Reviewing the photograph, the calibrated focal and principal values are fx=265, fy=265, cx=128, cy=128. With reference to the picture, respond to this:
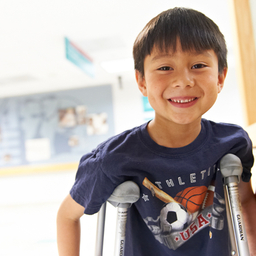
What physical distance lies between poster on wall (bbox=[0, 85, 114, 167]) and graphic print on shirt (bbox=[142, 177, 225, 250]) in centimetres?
632

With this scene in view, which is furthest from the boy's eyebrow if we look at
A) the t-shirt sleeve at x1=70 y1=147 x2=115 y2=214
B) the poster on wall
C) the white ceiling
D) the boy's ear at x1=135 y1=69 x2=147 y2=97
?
the poster on wall

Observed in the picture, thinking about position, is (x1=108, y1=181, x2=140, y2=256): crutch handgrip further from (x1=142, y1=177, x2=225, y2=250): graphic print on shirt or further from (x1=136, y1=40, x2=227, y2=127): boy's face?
(x1=136, y1=40, x2=227, y2=127): boy's face

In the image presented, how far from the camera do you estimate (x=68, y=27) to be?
13.5ft

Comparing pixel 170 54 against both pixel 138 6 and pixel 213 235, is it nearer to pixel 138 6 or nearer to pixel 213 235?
pixel 213 235

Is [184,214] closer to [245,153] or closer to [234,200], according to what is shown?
[234,200]

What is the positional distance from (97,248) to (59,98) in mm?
6640

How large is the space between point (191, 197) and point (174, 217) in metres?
0.09

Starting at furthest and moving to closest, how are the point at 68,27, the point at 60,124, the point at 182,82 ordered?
the point at 60,124, the point at 68,27, the point at 182,82

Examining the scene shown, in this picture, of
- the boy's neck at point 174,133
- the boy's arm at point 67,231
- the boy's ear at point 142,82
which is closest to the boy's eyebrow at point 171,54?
the boy's ear at point 142,82

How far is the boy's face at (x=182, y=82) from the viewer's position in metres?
0.77

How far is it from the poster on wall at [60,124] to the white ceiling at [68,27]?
122cm

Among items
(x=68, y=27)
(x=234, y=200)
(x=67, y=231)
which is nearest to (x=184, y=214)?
(x=234, y=200)

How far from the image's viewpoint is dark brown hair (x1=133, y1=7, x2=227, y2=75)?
780 mm

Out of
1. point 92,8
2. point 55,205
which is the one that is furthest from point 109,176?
point 55,205
